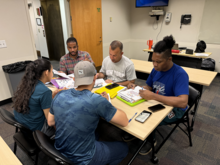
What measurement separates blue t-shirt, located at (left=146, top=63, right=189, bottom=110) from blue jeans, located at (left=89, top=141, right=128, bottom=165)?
75 centimetres

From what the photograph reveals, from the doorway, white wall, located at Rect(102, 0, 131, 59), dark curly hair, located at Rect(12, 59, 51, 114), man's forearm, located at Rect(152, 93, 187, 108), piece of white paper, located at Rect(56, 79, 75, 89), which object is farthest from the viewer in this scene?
the doorway

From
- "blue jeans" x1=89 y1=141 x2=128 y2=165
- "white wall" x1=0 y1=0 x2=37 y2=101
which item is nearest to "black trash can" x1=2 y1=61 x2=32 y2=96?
"white wall" x1=0 y1=0 x2=37 y2=101

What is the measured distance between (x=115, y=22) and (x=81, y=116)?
182 inches

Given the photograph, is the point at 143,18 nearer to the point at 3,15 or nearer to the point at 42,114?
the point at 3,15

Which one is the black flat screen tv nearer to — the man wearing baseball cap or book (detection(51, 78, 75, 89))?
book (detection(51, 78, 75, 89))

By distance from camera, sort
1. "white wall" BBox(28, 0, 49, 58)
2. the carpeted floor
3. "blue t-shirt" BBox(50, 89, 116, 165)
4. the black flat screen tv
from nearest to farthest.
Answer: "blue t-shirt" BBox(50, 89, 116, 165), the carpeted floor, the black flat screen tv, "white wall" BBox(28, 0, 49, 58)

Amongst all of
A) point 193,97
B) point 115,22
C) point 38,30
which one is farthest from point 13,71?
point 38,30

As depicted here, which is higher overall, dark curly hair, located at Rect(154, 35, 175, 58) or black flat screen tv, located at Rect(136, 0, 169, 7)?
black flat screen tv, located at Rect(136, 0, 169, 7)

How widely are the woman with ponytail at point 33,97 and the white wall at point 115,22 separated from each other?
371cm

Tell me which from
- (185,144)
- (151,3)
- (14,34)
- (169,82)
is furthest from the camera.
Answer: (151,3)


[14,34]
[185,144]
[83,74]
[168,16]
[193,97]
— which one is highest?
[168,16]

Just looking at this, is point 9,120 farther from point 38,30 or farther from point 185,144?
point 38,30

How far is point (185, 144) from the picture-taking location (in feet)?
6.13

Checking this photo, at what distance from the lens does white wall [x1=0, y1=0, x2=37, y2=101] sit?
2549 mm
